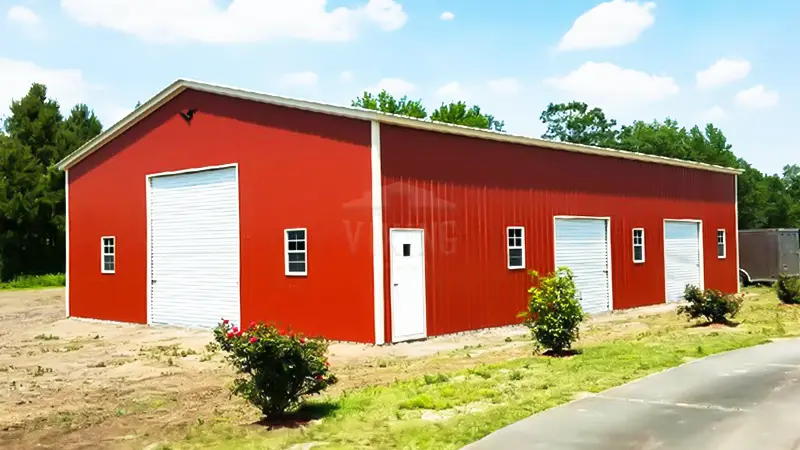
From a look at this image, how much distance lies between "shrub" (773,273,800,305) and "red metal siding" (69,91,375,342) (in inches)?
527

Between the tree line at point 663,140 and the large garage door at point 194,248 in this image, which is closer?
the large garage door at point 194,248

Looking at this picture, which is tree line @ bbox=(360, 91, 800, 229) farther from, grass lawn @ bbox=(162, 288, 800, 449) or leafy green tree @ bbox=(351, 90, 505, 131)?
grass lawn @ bbox=(162, 288, 800, 449)

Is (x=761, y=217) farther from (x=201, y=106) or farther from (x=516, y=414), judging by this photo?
(x=516, y=414)

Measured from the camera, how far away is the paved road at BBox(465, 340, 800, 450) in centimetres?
660

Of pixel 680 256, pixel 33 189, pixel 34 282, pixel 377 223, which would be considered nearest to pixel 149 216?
pixel 377 223

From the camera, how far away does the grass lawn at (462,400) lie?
7184mm

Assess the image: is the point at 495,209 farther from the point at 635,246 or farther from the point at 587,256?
the point at 635,246

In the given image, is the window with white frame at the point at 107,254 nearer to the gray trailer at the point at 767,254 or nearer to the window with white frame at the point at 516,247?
the window with white frame at the point at 516,247

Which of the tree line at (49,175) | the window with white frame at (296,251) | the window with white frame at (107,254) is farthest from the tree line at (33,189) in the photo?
the window with white frame at (296,251)

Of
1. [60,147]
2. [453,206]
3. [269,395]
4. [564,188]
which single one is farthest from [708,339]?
[60,147]

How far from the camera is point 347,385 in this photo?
34.4ft

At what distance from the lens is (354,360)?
13.1m

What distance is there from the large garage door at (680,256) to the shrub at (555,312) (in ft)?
43.2

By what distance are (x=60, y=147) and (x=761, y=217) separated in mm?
54076
